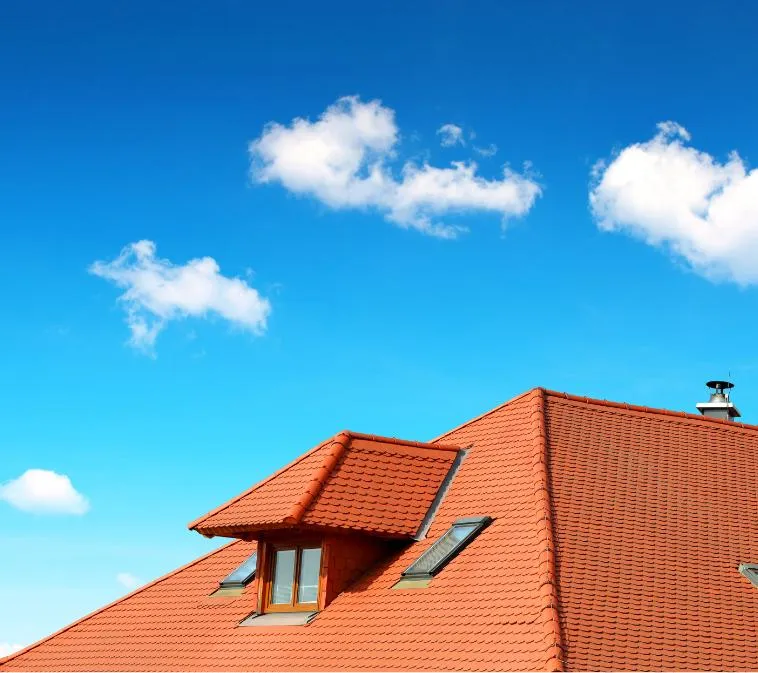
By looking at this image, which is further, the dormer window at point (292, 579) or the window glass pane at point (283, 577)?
the window glass pane at point (283, 577)

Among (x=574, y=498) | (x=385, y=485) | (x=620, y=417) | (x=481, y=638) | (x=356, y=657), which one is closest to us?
(x=481, y=638)

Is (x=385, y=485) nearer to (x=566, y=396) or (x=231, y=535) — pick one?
(x=231, y=535)

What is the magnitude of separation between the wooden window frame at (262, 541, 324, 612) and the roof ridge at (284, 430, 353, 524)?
0.88 m

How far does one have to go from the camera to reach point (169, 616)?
21.4 meters

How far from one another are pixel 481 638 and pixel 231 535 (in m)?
6.85

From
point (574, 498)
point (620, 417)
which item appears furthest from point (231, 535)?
point (620, 417)

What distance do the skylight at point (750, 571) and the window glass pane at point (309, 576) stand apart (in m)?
7.31

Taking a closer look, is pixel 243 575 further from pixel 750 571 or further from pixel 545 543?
pixel 750 571

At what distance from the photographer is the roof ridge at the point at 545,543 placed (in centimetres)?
1422

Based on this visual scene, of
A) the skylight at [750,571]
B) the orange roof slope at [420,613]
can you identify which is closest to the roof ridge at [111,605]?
the orange roof slope at [420,613]

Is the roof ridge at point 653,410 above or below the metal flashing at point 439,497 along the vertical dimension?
above

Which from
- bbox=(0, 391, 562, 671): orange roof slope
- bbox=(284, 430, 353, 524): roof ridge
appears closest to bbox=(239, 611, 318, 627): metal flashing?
bbox=(0, 391, 562, 671): orange roof slope

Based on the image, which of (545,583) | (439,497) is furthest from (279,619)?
(545,583)

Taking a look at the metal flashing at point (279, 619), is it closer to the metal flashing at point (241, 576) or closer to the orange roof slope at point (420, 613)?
the orange roof slope at point (420, 613)
